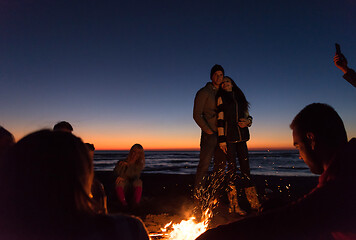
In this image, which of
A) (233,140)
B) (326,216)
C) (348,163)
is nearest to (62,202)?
(326,216)

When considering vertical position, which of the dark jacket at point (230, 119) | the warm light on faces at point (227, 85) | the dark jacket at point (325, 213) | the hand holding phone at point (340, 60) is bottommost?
the dark jacket at point (325, 213)

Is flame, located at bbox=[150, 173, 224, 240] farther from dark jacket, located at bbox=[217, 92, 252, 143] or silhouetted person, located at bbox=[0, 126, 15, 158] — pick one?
silhouetted person, located at bbox=[0, 126, 15, 158]

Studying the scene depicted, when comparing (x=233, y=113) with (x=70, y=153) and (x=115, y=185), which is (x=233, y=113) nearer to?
(x=115, y=185)

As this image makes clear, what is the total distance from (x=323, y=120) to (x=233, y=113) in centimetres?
365

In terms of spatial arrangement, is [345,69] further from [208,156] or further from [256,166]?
[256,166]

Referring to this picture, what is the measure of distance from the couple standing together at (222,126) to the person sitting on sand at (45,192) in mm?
4248

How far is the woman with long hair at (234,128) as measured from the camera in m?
5.23

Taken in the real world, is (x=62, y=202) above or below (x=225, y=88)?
below

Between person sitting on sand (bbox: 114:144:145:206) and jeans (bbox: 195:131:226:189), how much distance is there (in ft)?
4.67

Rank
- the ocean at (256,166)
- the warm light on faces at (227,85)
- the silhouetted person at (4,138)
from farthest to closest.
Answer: the ocean at (256,166)
the warm light on faces at (227,85)
the silhouetted person at (4,138)

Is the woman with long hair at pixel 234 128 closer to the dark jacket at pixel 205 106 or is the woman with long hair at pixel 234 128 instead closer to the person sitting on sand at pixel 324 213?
the dark jacket at pixel 205 106

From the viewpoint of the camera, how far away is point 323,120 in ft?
5.89

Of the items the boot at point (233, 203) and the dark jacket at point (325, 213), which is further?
the boot at point (233, 203)

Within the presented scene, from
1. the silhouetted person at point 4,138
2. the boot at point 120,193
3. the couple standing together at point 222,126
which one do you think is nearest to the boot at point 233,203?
the couple standing together at point 222,126
